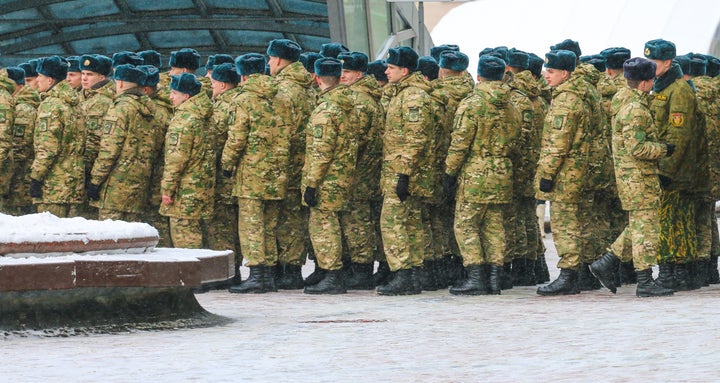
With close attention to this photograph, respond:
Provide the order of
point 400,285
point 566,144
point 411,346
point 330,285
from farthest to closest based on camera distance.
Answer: point 330,285 → point 400,285 → point 566,144 → point 411,346

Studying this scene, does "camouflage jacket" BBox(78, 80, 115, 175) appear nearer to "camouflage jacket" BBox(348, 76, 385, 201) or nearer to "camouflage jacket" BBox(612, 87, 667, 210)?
"camouflage jacket" BBox(348, 76, 385, 201)

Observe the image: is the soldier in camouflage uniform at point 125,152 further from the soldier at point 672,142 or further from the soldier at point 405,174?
the soldier at point 672,142

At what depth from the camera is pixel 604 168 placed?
1264 centimetres

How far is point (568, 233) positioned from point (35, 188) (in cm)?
456

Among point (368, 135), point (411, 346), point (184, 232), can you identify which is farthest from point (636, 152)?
point (184, 232)

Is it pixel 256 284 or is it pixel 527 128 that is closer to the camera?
pixel 256 284

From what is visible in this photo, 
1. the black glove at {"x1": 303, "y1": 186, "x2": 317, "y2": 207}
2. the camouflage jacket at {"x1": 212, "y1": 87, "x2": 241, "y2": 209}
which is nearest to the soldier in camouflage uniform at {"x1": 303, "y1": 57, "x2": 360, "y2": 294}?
the black glove at {"x1": 303, "y1": 186, "x2": 317, "y2": 207}

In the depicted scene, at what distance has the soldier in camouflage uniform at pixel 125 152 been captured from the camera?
13.1m

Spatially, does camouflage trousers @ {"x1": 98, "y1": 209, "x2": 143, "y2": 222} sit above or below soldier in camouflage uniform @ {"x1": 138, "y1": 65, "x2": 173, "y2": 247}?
below

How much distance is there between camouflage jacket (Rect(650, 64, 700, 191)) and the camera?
1205 cm

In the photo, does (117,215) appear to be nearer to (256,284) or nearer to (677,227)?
(256,284)

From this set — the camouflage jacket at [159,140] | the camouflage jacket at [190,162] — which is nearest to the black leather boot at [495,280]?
the camouflage jacket at [190,162]

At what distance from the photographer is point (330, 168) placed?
12570mm

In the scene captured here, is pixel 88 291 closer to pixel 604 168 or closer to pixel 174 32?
pixel 604 168
